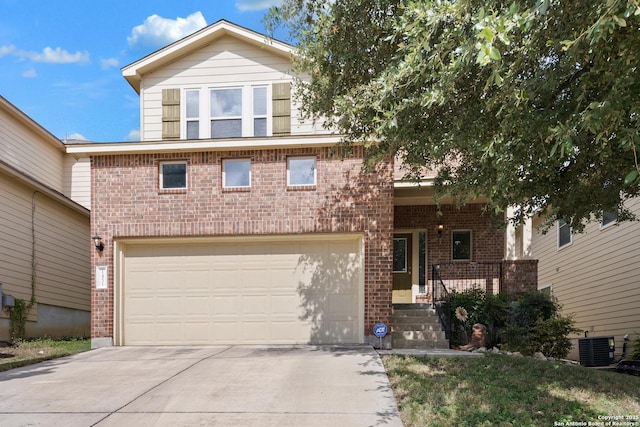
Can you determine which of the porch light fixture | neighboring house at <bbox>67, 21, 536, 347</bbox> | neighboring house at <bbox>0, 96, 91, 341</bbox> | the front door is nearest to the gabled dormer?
neighboring house at <bbox>67, 21, 536, 347</bbox>

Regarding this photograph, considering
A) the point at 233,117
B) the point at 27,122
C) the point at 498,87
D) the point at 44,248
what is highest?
the point at 27,122

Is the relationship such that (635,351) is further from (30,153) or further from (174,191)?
(30,153)

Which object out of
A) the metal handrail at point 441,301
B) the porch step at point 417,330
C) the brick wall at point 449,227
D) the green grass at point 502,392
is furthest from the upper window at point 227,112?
the green grass at point 502,392

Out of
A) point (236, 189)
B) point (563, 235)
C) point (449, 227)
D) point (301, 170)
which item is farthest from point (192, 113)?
point (563, 235)

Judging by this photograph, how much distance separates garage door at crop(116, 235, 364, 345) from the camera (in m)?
9.70

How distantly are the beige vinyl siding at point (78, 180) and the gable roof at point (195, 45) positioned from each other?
4014 mm

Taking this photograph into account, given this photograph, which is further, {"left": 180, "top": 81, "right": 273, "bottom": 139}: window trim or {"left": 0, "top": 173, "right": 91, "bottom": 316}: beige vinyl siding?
{"left": 180, "top": 81, "right": 273, "bottom": 139}: window trim

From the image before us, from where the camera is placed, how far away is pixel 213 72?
470 inches

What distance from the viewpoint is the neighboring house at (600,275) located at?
10.5 metres

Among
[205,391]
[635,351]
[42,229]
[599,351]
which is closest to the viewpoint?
[205,391]

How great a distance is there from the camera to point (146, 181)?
994 centimetres

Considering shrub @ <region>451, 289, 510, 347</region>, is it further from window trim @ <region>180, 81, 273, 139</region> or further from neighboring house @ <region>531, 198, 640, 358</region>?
window trim @ <region>180, 81, 273, 139</region>

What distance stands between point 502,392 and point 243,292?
5.81 m

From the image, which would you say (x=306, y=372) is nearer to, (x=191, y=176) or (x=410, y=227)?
(x=191, y=176)
